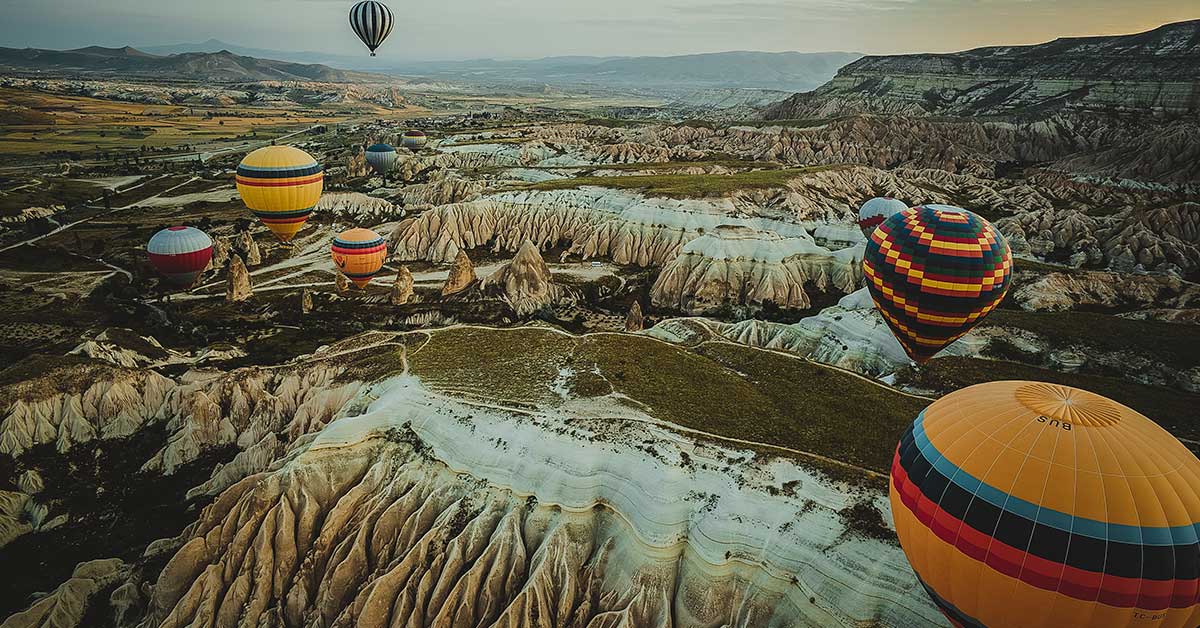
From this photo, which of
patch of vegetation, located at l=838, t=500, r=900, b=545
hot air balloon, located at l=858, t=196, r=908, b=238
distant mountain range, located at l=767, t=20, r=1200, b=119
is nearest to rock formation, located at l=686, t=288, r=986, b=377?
patch of vegetation, located at l=838, t=500, r=900, b=545

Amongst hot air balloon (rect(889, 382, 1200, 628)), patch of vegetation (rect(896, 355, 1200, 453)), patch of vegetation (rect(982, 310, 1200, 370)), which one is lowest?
patch of vegetation (rect(896, 355, 1200, 453))

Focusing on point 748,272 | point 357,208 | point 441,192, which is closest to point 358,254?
point 748,272

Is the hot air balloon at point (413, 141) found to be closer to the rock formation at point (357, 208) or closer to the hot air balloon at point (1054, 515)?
the rock formation at point (357, 208)

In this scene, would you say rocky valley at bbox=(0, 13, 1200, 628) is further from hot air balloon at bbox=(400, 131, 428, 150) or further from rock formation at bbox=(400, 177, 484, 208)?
hot air balloon at bbox=(400, 131, 428, 150)

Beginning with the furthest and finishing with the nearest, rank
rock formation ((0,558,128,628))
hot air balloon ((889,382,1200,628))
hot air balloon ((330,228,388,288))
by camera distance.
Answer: hot air balloon ((330,228,388,288)) < rock formation ((0,558,128,628)) < hot air balloon ((889,382,1200,628))

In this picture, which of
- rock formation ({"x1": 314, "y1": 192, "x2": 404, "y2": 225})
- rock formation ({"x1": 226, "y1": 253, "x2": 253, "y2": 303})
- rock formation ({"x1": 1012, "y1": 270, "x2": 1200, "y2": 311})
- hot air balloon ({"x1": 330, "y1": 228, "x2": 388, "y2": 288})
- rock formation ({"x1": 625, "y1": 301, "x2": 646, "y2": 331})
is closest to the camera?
rock formation ({"x1": 1012, "y1": 270, "x2": 1200, "y2": 311})

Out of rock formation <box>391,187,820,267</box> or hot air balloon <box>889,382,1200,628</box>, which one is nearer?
hot air balloon <box>889,382,1200,628</box>

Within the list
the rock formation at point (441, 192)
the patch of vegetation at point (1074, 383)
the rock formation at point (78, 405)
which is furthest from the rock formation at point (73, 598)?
the rock formation at point (441, 192)
